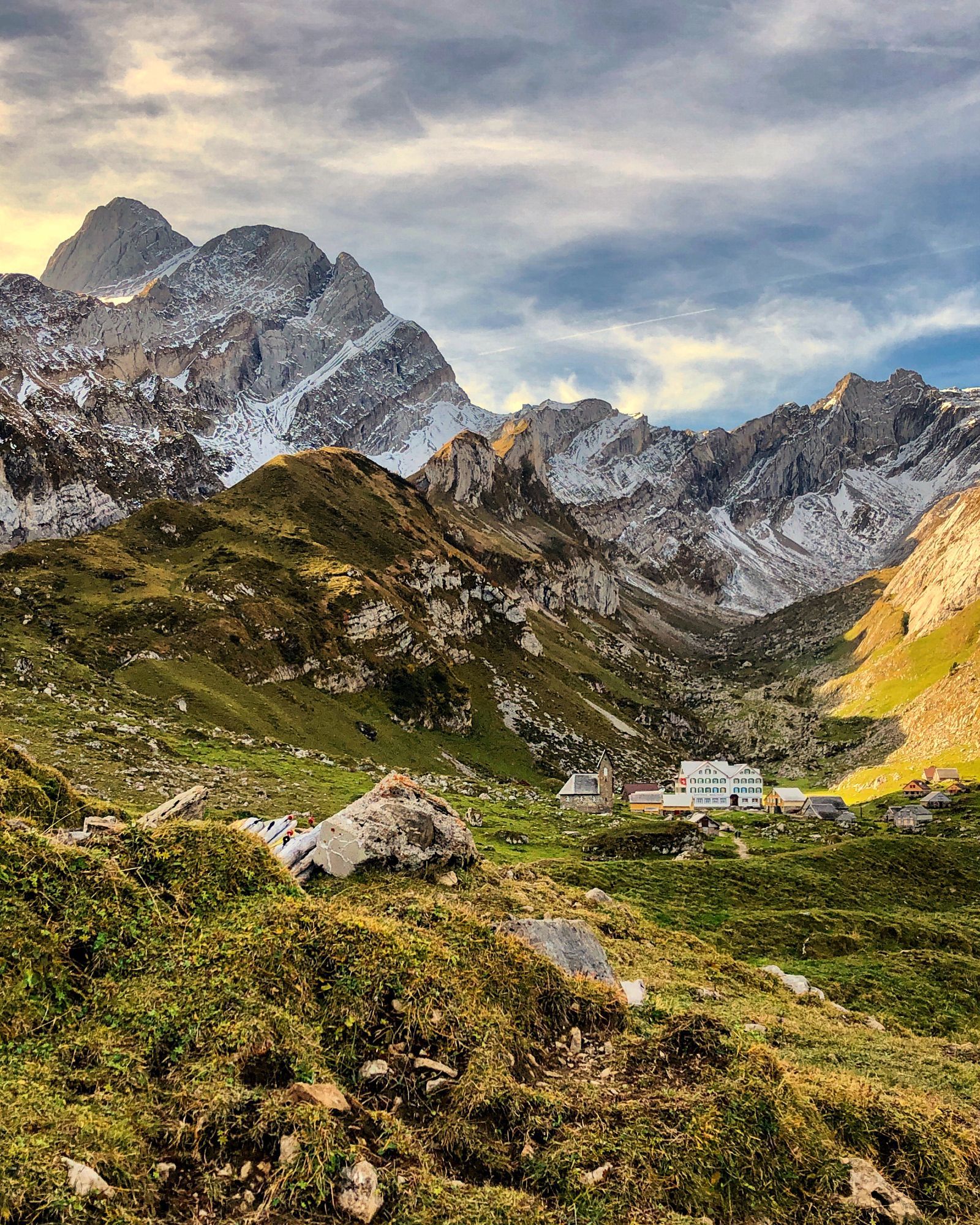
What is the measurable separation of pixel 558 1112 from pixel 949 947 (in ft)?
118

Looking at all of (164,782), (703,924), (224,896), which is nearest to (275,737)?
(164,782)

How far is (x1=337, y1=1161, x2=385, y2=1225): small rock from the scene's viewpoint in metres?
6.17

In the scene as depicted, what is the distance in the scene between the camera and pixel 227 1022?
764 cm

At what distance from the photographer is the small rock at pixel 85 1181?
5352 millimetres

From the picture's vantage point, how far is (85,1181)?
5.43m

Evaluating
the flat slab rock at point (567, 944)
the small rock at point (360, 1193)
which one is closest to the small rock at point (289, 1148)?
the small rock at point (360, 1193)

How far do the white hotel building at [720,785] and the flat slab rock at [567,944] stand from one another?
3933 inches

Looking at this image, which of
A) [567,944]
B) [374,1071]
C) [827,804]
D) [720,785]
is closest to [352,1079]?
[374,1071]

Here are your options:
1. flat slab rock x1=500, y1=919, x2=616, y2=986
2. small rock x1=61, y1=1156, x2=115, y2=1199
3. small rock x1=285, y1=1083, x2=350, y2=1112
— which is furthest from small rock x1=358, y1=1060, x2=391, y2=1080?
flat slab rock x1=500, y1=919, x2=616, y2=986

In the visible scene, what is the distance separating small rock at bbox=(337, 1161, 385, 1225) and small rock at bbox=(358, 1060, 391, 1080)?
4.67 ft

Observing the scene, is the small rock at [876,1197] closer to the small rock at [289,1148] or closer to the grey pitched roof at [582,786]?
the small rock at [289,1148]

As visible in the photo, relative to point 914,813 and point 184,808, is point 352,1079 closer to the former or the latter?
point 184,808

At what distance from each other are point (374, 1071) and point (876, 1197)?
5.82 metres

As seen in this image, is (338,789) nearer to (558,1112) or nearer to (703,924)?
(703,924)
